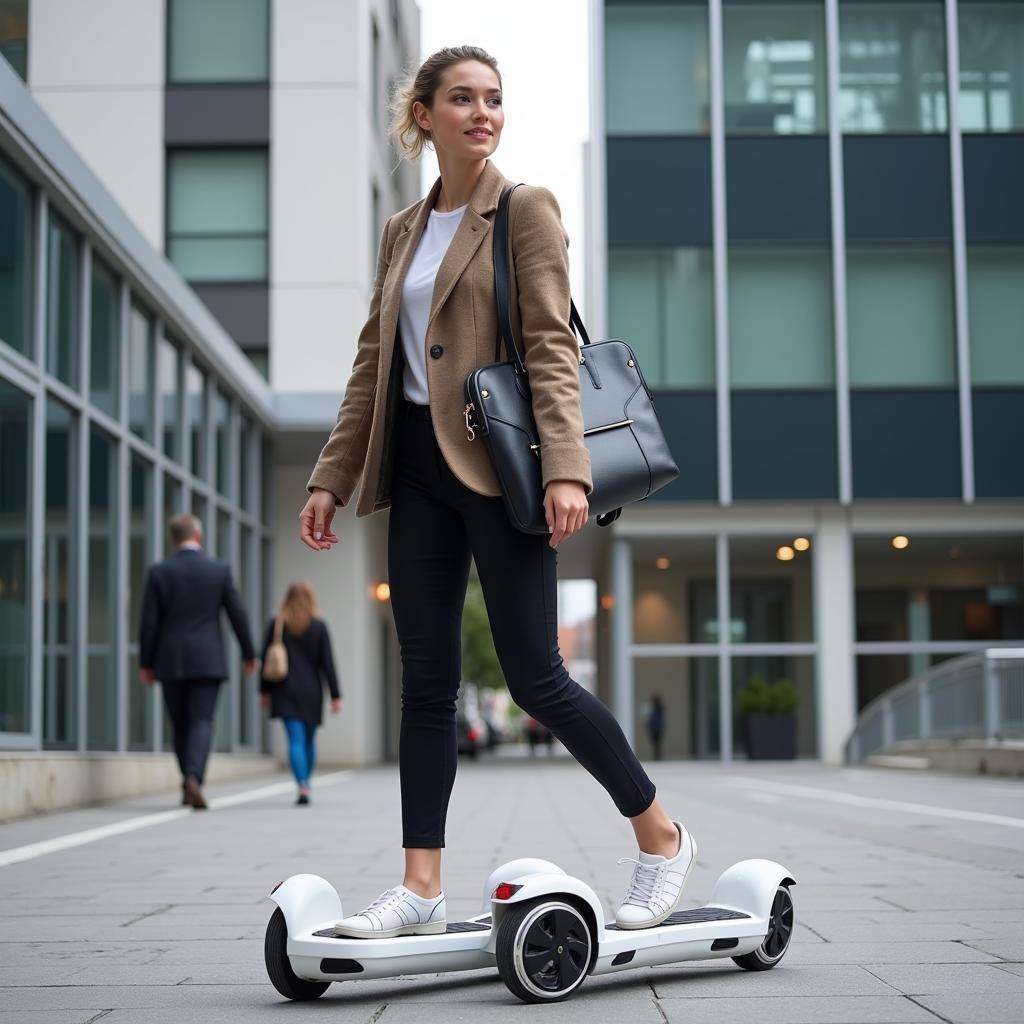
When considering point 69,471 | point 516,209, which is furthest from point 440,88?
point 69,471

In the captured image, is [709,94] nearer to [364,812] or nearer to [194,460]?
[194,460]

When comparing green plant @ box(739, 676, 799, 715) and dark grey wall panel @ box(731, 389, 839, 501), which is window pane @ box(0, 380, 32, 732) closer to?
dark grey wall panel @ box(731, 389, 839, 501)

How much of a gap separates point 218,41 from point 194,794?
1473 cm

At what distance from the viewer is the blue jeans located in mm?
10969

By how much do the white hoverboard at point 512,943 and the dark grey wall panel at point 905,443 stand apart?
19.0 m

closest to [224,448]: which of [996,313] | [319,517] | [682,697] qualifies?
[682,697]

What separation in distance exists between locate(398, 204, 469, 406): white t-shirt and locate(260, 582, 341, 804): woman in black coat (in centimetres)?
765

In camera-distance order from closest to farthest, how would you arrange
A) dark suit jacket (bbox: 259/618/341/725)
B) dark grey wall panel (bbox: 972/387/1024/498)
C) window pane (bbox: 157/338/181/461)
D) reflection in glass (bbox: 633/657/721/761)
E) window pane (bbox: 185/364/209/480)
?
1. dark suit jacket (bbox: 259/618/341/725)
2. window pane (bbox: 157/338/181/461)
3. window pane (bbox: 185/364/209/480)
4. dark grey wall panel (bbox: 972/387/1024/498)
5. reflection in glass (bbox: 633/657/721/761)

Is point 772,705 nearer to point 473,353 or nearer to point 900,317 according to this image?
point 900,317

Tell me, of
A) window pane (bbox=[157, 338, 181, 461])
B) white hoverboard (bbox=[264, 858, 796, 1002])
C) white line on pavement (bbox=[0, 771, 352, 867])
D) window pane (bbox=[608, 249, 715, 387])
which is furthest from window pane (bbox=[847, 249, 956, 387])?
white hoverboard (bbox=[264, 858, 796, 1002])

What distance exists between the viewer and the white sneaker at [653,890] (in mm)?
3333

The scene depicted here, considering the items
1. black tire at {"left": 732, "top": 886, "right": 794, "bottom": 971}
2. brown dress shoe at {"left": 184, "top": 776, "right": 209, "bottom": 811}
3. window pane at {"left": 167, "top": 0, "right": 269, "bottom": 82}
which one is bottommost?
brown dress shoe at {"left": 184, "top": 776, "right": 209, "bottom": 811}

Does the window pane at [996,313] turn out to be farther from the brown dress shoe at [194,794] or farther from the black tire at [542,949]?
the black tire at [542,949]

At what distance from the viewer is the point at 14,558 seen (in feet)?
32.1
